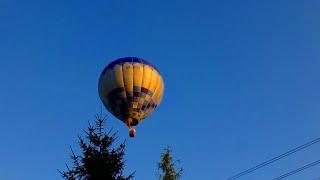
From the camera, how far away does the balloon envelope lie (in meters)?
37.4

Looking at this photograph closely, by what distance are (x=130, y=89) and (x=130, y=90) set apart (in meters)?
0.07

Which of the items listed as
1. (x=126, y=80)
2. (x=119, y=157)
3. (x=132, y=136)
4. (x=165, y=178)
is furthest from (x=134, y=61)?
(x=119, y=157)

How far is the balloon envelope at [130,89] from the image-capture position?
37.4 m

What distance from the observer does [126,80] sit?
37.4 meters

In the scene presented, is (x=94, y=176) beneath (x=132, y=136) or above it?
beneath

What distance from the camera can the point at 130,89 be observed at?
37.4 metres

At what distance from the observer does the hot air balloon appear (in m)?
37.4

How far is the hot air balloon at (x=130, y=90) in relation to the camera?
37438 mm

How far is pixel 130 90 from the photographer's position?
3738 cm

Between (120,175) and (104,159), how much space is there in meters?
1.02

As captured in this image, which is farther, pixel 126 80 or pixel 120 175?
pixel 126 80

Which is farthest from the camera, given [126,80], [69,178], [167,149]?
[167,149]

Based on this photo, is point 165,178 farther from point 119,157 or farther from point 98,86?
point 119,157

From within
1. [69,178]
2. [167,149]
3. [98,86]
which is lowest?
[69,178]
